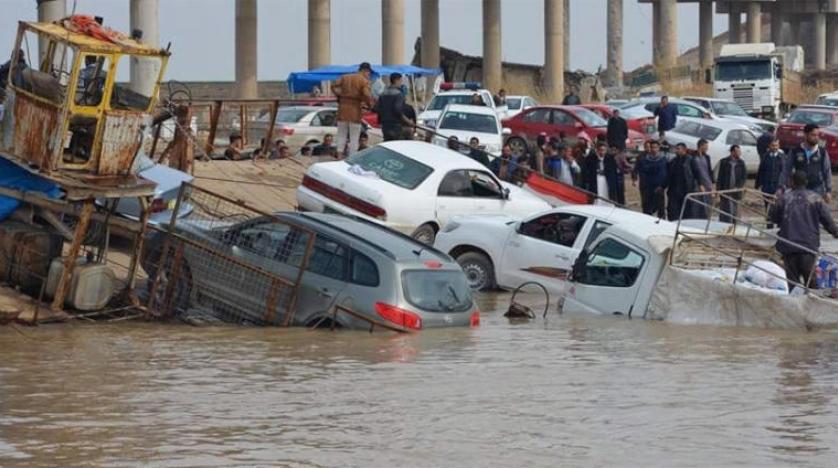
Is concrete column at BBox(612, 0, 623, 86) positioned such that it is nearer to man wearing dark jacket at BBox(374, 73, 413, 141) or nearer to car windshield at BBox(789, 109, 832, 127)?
car windshield at BBox(789, 109, 832, 127)

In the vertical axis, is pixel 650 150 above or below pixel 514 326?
above

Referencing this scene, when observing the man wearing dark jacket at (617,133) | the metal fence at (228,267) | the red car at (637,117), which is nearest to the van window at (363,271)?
the metal fence at (228,267)

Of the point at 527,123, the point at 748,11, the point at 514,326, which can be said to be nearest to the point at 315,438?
the point at 514,326

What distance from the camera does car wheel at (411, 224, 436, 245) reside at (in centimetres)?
2381

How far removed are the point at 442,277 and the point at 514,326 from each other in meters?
1.52

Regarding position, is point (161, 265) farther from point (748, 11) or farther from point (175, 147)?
point (748, 11)

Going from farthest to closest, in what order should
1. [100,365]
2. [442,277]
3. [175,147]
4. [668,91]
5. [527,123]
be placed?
[668,91]
[527,123]
[175,147]
[442,277]
[100,365]

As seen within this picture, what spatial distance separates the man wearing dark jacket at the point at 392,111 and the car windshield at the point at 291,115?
382 inches

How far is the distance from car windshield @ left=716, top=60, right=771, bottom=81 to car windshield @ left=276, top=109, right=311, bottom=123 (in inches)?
848

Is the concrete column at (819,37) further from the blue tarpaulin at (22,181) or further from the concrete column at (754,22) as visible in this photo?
the blue tarpaulin at (22,181)

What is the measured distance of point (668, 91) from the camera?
69875 mm

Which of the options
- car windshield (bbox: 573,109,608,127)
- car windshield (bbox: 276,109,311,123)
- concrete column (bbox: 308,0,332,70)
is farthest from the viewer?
concrete column (bbox: 308,0,332,70)

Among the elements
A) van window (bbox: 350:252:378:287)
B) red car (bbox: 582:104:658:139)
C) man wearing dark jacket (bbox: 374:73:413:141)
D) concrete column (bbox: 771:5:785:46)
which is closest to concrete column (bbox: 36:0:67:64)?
man wearing dark jacket (bbox: 374:73:413:141)

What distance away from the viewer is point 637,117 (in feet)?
134
